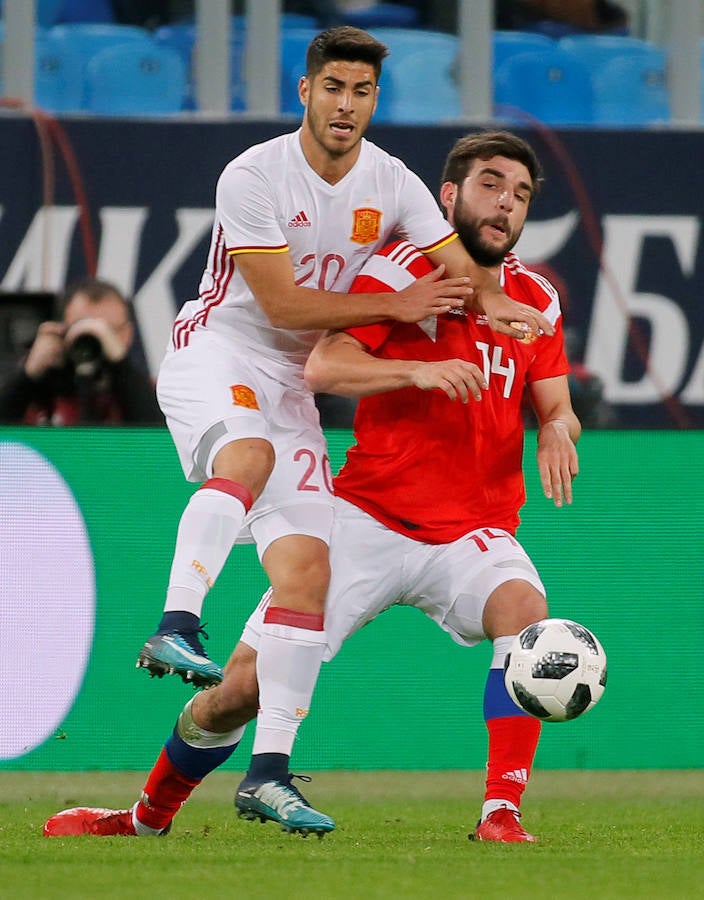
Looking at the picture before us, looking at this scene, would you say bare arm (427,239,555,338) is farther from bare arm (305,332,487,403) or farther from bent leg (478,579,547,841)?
bent leg (478,579,547,841)

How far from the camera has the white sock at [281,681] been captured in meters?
4.83

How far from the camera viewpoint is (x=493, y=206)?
5145 mm

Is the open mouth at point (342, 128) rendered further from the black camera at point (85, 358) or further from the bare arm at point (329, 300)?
the black camera at point (85, 358)

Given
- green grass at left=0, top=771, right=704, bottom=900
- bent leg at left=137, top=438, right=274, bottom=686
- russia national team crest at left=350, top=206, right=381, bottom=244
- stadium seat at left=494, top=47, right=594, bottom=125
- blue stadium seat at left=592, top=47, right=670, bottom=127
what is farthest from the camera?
blue stadium seat at left=592, top=47, right=670, bottom=127

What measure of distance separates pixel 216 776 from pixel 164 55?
4.29 meters

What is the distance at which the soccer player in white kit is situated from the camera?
474 cm

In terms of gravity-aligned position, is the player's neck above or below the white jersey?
above

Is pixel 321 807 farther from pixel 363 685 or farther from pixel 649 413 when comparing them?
pixel 649 413

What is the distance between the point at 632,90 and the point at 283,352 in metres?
5.51

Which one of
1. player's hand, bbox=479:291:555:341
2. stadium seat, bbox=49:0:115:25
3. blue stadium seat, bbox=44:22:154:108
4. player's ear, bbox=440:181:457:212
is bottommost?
player's hand, bbox=479:291:555:341

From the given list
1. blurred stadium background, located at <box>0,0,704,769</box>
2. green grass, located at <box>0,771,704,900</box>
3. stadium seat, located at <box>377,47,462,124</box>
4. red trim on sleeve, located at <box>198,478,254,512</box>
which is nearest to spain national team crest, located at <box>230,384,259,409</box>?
red trim on sleeve, located at <box>198,478,254,512</box>

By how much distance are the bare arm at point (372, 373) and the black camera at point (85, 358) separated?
3.25 m

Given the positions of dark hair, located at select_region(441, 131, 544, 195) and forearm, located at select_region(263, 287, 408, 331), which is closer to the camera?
forearm, located at select_region(263, 287, 408, 331)

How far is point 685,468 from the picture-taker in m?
7.37
